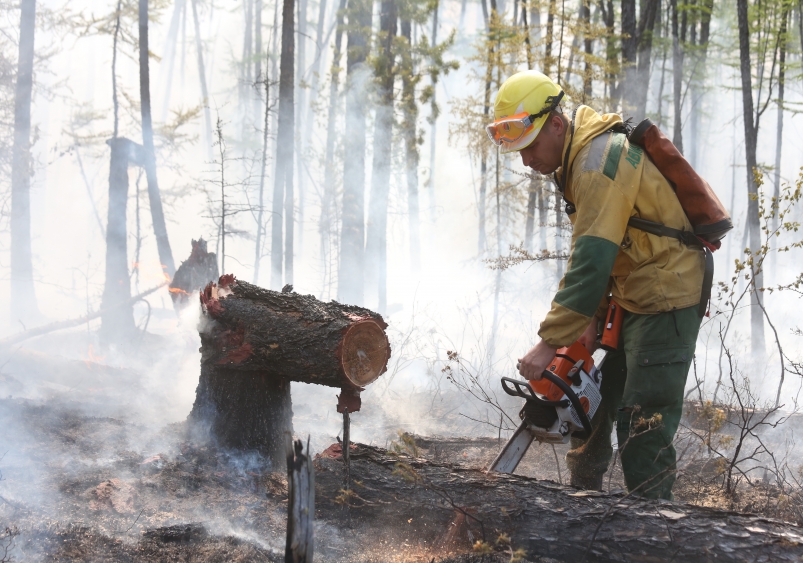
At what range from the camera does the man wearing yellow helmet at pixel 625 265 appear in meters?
2.60

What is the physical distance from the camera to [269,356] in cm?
348

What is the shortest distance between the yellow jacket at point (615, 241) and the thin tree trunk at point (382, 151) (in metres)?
10.1

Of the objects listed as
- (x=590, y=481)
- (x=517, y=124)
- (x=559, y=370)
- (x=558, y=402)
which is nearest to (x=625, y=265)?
(x=559, y=370)

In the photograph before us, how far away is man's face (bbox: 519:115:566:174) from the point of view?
9.40ft

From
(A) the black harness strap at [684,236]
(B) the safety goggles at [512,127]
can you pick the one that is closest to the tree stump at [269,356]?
(B) the safety goggles at [512,127]

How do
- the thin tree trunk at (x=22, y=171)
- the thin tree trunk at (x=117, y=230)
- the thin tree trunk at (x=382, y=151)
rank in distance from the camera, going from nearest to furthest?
the thin tree trunk at (x=117, y=230), the thin tree trunk at (x=382, y=151), the thin tree trunk at (x=22, y=171)

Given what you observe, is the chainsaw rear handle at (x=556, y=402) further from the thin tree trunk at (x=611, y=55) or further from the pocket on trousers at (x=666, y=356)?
the thin tree trunk at (x=611, y=55)

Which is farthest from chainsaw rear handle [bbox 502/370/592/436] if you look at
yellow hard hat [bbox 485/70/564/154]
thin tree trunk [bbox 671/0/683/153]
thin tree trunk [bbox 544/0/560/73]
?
thin tree trunk [bbox 671/0/683/153]

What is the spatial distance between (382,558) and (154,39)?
44743mm

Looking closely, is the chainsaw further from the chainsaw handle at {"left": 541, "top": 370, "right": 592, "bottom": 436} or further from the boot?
the boot

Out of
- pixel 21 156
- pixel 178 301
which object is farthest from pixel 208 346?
pixel 21 156

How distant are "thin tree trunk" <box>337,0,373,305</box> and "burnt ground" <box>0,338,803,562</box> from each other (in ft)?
29.1

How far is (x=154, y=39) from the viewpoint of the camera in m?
40.0

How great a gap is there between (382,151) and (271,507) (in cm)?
1135
